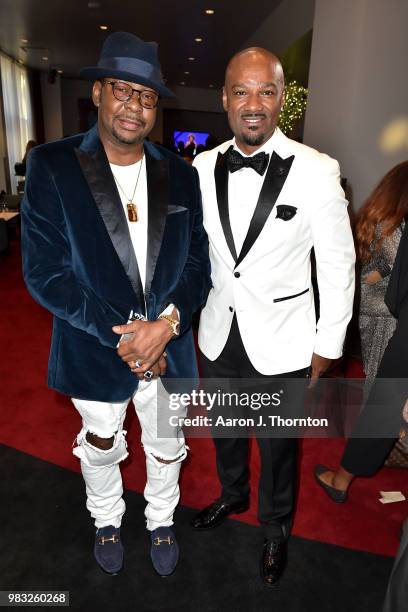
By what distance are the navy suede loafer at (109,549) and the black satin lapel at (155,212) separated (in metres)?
1.19

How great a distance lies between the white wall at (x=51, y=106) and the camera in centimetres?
1717

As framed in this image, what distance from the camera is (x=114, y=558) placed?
2.08 m

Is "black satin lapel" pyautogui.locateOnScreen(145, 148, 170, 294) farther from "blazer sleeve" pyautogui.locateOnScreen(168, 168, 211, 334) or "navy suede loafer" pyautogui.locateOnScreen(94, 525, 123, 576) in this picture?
"navy suede loafer" pyautogui.locateOnScreen(94, 525, 123, 576)

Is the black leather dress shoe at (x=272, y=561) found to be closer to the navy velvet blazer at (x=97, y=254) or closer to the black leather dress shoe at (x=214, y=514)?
the black leather dress shoe at (x=214, y=514)

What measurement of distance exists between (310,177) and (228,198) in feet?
1.08

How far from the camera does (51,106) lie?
1745cm

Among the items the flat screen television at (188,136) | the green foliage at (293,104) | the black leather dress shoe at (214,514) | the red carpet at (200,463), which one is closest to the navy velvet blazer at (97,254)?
the black leather dress shoe at (214,514)

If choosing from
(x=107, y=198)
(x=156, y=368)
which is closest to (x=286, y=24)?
(x=107, y=198)

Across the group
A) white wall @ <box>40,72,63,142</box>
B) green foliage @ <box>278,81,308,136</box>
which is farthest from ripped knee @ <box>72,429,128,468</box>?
white wall @ <box>40,72,63,142</box>

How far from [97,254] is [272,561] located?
1562 millimetres

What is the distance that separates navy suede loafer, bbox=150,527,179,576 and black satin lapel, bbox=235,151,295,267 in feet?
4.65

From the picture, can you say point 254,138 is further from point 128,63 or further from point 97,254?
point 97,254

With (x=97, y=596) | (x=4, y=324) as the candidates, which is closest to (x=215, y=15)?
(x=4, y=324)

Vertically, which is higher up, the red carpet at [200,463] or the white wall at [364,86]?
the white wall at [364,86]
